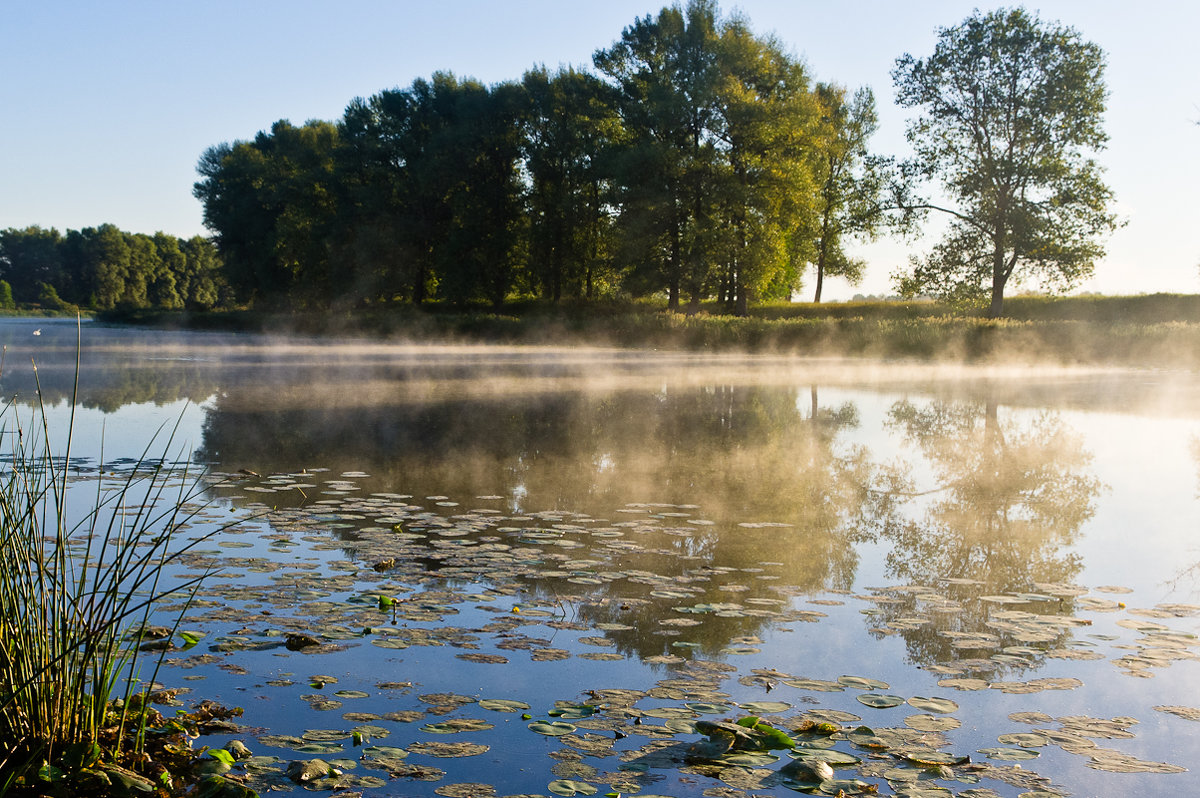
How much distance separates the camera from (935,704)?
3645mm

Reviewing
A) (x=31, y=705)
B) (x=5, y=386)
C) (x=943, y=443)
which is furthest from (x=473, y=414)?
(x=31, y=705)

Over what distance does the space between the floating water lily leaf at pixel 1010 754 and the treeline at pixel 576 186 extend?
32.8 meters

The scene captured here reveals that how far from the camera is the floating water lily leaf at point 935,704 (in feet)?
11.8

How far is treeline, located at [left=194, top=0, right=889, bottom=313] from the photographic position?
3928 centimetres

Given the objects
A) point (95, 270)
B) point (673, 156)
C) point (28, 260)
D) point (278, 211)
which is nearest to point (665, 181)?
point (673, 156)

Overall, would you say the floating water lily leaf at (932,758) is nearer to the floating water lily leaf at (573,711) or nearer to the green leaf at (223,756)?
the floating water lily leaf at (573,711)

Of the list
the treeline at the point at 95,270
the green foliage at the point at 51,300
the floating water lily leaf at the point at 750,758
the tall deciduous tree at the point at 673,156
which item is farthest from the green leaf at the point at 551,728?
the green foliage at the point at 51,300

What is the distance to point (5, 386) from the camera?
16.5 m

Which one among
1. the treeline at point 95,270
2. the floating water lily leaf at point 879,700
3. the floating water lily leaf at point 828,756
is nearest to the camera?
the floating water lily leaf at point 828,756

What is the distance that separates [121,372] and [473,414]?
11.6 meters

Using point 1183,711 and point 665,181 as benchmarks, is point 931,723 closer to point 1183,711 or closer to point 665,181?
point 1183,711

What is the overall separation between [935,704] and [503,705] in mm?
1688

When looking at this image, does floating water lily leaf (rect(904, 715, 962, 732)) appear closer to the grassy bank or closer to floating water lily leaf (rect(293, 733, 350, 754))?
floating water lily leaf (rect(293, 733, 350, 754))

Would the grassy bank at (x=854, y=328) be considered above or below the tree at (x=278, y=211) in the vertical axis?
below
